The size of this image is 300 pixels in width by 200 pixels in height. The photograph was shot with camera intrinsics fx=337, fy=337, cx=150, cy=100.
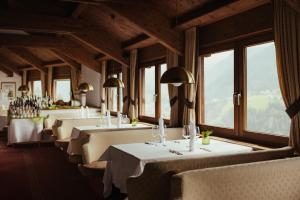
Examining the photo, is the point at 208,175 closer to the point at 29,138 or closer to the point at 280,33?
the point at 280,33

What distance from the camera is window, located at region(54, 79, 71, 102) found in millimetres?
13078

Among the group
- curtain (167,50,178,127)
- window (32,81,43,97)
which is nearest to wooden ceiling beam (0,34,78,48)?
curtain (167,50,178,127)

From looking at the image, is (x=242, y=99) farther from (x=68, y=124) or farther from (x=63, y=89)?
(x=63, y=89)

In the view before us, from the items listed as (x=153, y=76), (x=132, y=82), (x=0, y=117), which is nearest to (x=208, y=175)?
(x=153, y=76)

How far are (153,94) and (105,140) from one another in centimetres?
310

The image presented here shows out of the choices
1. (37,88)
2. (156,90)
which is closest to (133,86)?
(156,90)

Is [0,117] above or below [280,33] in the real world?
below

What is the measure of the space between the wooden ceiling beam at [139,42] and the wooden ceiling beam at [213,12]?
1214mm

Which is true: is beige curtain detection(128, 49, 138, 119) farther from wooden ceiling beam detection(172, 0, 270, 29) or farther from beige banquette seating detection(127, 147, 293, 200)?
beige banquette seating detection(127, 147, 293, 200)

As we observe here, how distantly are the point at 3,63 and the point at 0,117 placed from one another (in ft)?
16.1

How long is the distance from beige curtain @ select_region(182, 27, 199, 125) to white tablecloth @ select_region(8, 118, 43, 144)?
460cm

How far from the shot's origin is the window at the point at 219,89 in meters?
5.15

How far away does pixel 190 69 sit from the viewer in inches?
224

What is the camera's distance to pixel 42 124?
29.2ft
